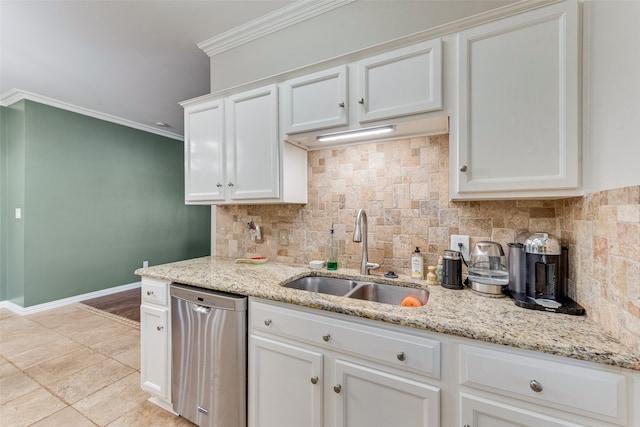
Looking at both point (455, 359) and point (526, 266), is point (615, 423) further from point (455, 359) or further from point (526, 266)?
point (526, 266)

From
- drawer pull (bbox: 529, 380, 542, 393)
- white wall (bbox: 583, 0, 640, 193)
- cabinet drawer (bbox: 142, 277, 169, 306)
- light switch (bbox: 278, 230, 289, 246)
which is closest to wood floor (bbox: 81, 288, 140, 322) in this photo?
cabinet drawer (bbox: 142, 277, 169, 306)

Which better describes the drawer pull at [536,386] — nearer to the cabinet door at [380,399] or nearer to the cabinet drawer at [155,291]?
the cabinet door at [380,399]

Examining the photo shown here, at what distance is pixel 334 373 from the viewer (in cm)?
116

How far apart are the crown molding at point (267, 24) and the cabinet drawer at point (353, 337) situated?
6.58 ft

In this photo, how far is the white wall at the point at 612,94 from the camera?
80 centimetres

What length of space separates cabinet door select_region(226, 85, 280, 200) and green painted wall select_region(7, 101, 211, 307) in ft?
10.4

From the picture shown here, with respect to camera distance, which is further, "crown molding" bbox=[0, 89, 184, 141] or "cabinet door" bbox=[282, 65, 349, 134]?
"crown molding" bbox=[0, 89, 184, 141]

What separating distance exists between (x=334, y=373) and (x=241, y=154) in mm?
1484

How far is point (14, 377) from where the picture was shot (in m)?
2.08

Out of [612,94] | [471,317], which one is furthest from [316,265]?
[612,94]

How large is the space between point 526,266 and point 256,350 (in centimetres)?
138

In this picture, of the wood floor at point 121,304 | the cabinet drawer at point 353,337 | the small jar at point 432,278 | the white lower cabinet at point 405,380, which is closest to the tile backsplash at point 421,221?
the small jar at point 432,278

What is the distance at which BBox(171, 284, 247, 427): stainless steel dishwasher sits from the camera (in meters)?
1.39

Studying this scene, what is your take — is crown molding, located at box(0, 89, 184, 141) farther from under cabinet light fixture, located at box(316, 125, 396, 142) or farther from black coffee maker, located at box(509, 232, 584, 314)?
black coffee maker, located at box(509, 232, 584, 314)
